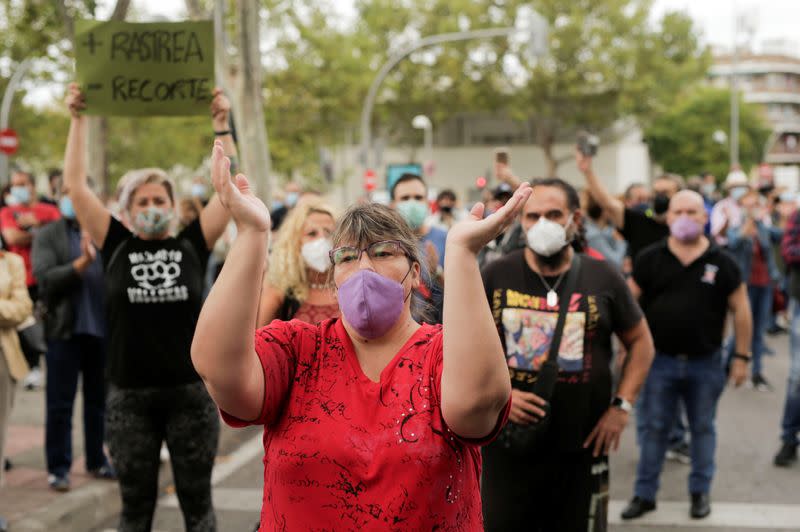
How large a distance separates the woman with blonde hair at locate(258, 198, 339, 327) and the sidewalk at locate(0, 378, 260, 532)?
191cm

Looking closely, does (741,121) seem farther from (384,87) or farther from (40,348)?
(40,348)

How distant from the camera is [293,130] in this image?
31.8 metres

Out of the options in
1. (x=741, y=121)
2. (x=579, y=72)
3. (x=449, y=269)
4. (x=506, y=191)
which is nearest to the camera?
(x=449, y=269)

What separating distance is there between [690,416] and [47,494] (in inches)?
158

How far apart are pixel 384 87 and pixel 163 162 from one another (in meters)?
11.6

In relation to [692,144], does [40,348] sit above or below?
below

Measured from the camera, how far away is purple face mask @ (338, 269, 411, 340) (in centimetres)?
203

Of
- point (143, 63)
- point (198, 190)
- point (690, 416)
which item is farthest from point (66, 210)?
point (198, 190)

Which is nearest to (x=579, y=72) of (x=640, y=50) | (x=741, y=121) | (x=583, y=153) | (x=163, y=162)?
(x=640, y=50)

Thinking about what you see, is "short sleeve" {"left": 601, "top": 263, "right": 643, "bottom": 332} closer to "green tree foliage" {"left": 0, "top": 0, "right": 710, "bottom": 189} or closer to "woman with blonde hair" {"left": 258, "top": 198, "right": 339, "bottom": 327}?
"woman with blonde hair" {"left": 258, "top": 198, "right": 339, "bottom": 327}

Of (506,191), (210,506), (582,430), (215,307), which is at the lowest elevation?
(210,506)

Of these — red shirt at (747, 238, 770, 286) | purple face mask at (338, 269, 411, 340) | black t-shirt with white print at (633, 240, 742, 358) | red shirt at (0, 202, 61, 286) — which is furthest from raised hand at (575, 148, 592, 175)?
red shirt at (747, 238, 770, 286)

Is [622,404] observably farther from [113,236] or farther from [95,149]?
[95,149]

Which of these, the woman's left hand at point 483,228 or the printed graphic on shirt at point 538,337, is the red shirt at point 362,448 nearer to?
the woman's left hand at point 483,228
